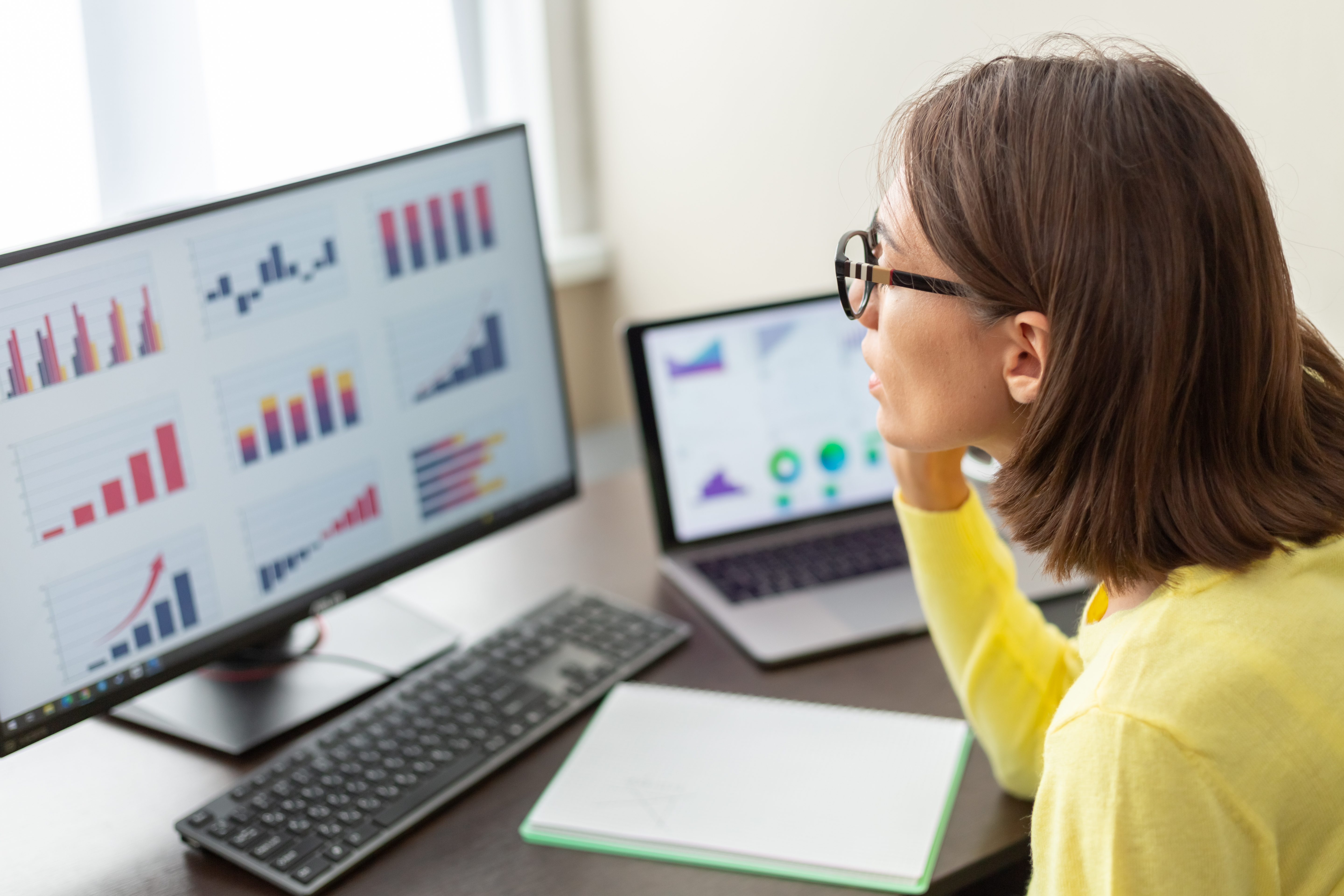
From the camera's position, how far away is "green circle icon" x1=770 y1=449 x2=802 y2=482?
1311 mm

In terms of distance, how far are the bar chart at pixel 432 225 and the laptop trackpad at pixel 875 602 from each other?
0.48 meters

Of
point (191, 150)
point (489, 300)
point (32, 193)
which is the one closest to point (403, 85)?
point (191, 150)

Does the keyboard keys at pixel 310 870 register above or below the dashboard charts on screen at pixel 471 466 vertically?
below

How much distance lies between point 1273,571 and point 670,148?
1515mm

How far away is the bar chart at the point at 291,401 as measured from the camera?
100cm

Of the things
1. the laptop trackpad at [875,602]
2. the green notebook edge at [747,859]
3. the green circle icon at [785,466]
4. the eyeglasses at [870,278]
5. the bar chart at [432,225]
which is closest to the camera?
the eyeglasses at [870,278]

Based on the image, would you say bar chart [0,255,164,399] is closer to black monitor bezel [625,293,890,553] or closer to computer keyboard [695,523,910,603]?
black monitor bezel [625,293,890,553]

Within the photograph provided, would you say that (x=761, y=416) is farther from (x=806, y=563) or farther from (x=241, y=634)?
(x=241, y=634)

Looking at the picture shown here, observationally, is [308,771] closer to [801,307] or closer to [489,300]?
[489,300]

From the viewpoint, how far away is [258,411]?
3.33 ft

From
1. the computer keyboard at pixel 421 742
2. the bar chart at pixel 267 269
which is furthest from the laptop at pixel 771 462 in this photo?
the bar chart at pixel 267 269

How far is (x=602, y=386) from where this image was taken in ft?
8.05

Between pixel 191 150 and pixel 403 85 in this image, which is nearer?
pixel 191 150

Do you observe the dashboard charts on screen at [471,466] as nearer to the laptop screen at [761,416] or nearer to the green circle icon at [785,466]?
the laptop screen at [761,416]
